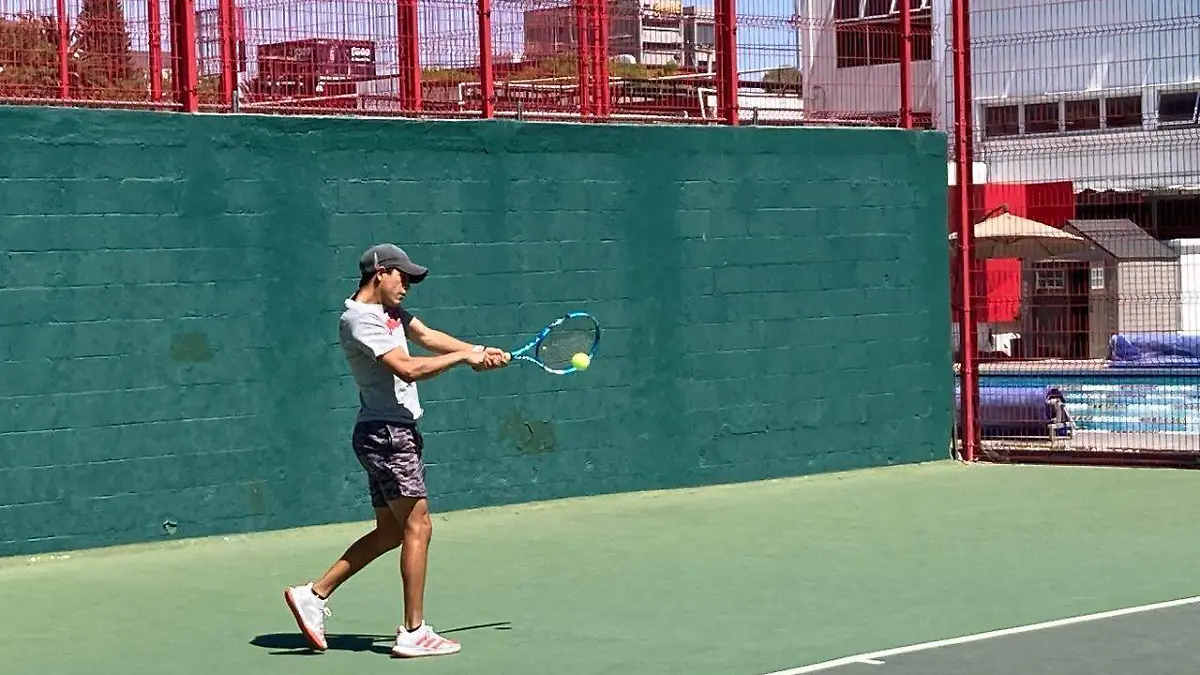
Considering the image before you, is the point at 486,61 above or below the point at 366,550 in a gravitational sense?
above

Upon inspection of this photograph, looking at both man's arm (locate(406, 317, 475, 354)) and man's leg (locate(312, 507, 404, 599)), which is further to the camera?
man's arm (locate(406, 317, 475, 354))

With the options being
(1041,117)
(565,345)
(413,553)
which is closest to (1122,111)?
(1041,117)

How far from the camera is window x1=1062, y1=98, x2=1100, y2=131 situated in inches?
664

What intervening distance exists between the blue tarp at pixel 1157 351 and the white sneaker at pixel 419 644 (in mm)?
9180

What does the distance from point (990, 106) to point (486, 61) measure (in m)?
5.28

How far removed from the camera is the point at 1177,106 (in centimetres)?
1723

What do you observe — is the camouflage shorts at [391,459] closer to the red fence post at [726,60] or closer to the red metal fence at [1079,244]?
the red fence post at [726,60]

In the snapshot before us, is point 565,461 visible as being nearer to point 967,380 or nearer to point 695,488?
point 695,488

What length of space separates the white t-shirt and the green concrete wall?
375 centimetres

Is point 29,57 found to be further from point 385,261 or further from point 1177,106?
point 1177,106

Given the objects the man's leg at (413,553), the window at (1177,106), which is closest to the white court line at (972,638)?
the man's leg at (413,553)

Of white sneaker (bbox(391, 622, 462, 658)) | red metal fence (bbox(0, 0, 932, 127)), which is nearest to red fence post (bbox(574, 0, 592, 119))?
red metal fence (bbox(0, 0, 932, 127))

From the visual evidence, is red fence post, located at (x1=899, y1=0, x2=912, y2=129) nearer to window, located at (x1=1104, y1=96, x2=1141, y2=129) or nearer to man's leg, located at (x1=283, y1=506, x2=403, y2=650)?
window, located at (x1=1104, y1=96, x2=1141, y2=129)

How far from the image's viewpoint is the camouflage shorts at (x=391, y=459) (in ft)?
28.2
